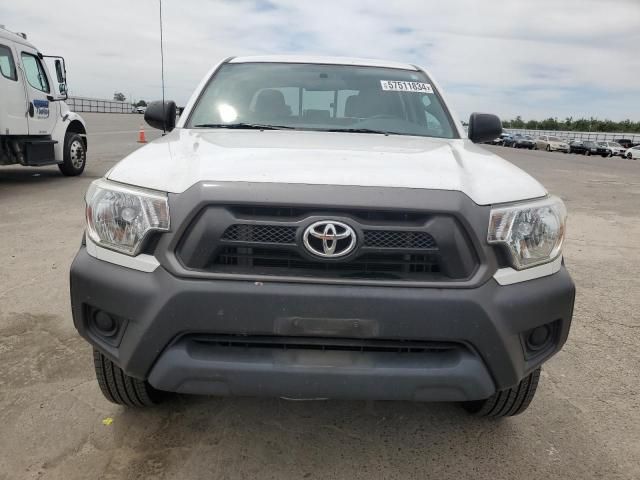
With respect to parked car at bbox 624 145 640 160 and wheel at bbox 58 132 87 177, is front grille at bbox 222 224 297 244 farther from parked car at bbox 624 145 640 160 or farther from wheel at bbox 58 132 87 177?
parked car at bbox 624 145 640 160

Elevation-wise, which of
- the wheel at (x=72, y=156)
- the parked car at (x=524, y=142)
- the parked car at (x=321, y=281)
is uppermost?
the parked car at (x=321, y=281)

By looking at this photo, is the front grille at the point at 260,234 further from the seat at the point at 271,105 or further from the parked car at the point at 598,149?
the parked car at the point at 598,149

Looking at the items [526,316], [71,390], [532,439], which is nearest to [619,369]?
[532,439]

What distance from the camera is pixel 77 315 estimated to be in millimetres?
2025

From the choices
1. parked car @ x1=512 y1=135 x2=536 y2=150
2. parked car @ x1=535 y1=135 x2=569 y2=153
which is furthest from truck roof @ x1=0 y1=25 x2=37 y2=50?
parked car @ x1=512 y1=135 x2=536 y2=150

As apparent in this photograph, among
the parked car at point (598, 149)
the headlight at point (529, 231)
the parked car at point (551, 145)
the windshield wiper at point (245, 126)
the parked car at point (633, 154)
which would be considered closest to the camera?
the headlight at point (529, 231)

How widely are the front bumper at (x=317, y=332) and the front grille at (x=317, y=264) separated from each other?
7 cm

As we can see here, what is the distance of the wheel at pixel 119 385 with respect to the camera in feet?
7.43

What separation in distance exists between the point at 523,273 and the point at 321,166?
84 cm

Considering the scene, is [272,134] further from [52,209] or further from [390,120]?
[52,209]

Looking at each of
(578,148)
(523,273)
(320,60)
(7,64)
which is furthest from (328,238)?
(578,148)

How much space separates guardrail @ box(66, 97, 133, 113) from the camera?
46231 millimetres

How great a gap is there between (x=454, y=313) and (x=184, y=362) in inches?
37.1

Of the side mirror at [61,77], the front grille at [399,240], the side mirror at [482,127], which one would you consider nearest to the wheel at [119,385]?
the front grille at [399,240]
